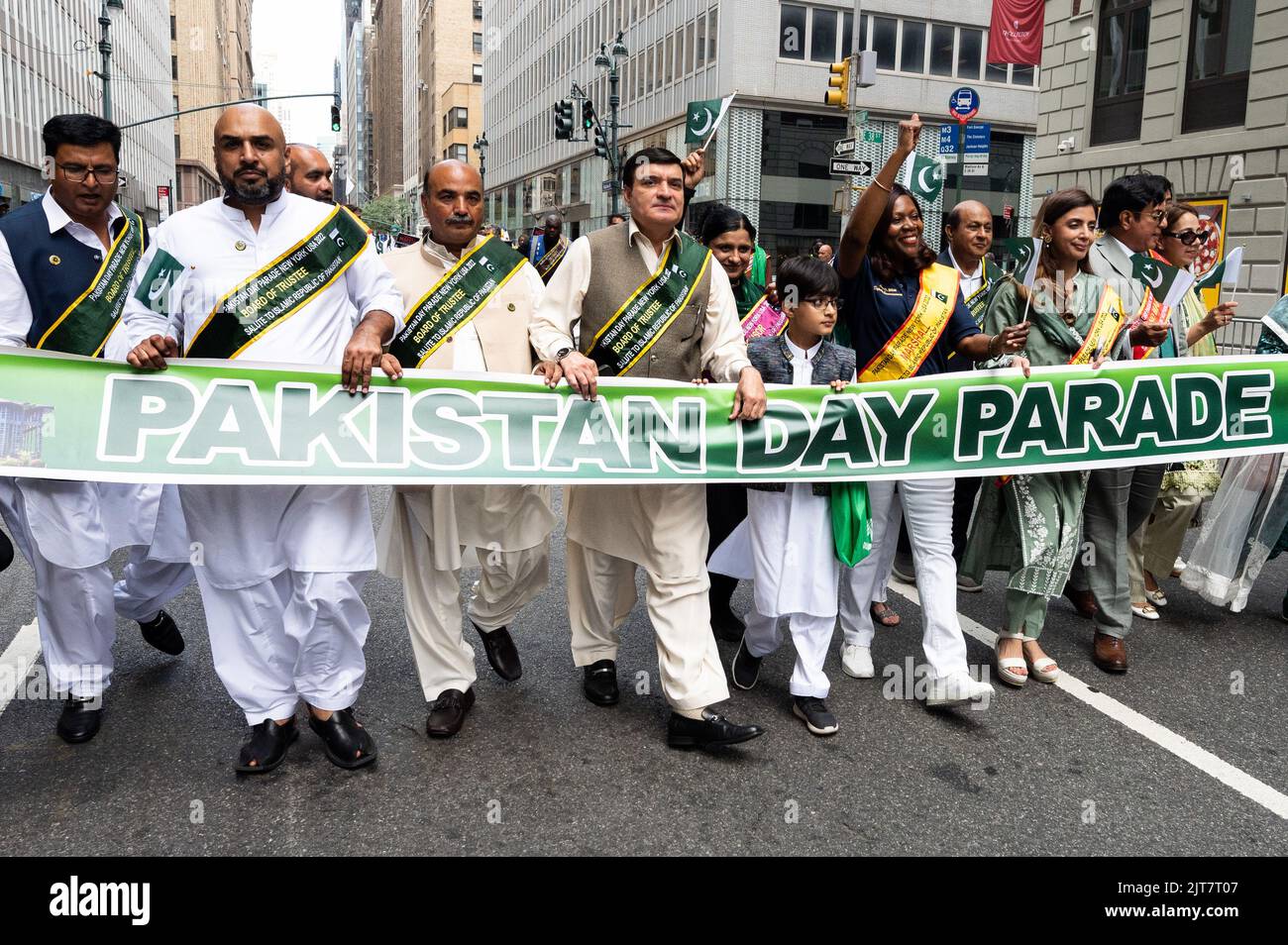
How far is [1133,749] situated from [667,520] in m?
1.81

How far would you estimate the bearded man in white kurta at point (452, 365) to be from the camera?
4.05 metres

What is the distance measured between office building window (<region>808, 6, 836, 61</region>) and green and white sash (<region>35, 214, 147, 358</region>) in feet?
120

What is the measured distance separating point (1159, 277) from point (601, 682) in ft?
10.5

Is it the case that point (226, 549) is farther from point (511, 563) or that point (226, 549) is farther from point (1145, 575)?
point (1145, 575)

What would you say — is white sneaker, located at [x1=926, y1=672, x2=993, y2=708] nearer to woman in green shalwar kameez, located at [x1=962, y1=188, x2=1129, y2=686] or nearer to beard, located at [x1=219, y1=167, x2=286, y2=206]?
woman in green shalwar kameez, located at [x1=962, y1=188, x2=1129, y2=686]

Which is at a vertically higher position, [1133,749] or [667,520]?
[667,520]

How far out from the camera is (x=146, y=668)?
459cm

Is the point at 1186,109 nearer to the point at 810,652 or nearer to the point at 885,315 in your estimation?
the point at 885,315

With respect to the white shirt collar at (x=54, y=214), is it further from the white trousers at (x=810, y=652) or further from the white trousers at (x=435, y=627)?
the white trousers at (x=810, y=652)

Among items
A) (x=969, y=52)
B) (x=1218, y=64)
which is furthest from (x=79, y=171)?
(x=969, y=52)

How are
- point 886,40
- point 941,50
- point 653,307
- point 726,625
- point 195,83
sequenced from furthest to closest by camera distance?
1. point 195,83
2. point 941,50
3. point 886,40
4. point 726,625
5. point 653,307

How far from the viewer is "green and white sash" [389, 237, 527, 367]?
4.14 m

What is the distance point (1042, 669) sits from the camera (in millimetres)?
4578
